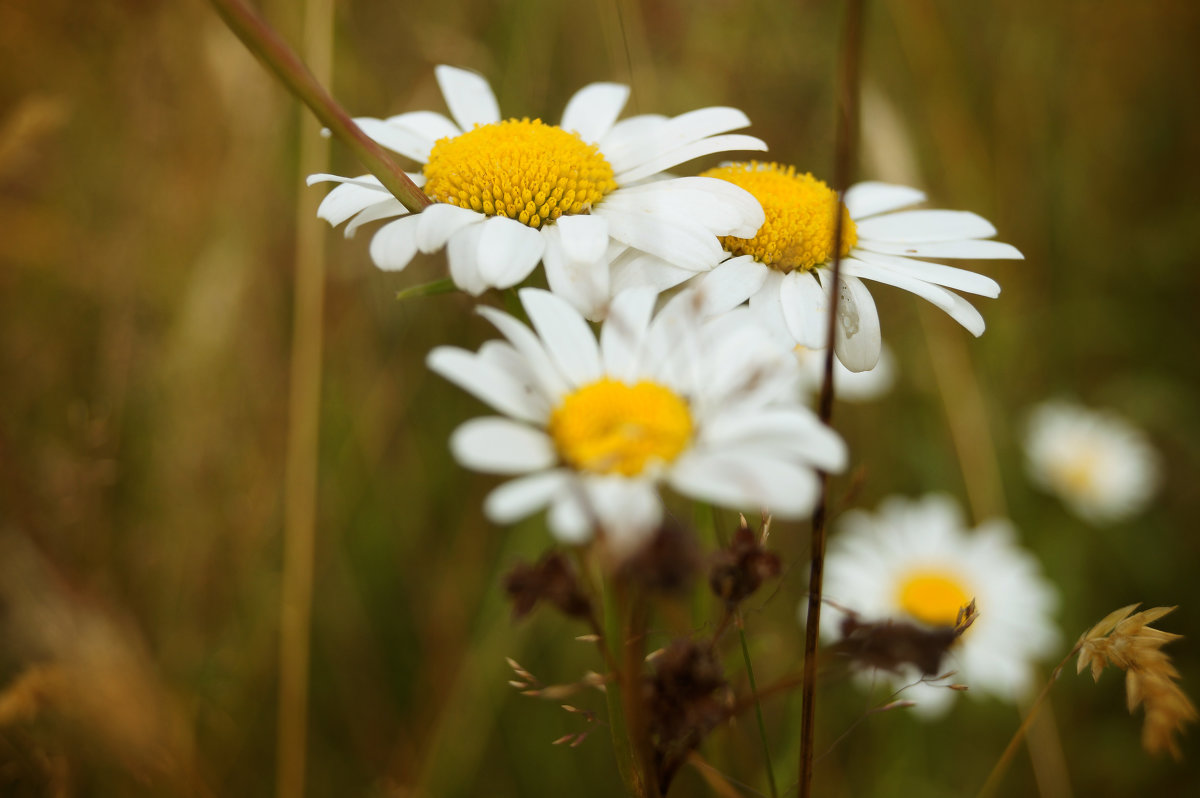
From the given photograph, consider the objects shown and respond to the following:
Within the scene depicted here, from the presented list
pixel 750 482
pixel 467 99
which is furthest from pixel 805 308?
pixel 467 99

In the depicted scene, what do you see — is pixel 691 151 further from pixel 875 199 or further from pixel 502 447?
pixel 502 447

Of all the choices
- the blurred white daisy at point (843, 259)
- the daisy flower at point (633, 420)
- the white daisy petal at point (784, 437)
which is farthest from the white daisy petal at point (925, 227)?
Result: the white daisy petal at point (784, 437)

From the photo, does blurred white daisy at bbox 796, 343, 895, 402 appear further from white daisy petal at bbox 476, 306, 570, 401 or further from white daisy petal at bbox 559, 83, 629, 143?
white daisy petal at bbox 476, 306, 570, 401

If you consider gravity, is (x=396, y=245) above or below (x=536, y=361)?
above

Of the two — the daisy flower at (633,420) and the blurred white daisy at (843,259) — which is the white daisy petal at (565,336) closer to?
the daisy flower at (633,420)

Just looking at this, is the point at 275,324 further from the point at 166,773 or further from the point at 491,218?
the point at 491,218
